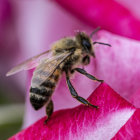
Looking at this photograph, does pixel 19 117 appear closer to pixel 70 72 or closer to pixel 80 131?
pixel 70 72

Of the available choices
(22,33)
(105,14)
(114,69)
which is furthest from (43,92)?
(22,33)

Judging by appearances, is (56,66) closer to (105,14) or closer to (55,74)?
(55,74)

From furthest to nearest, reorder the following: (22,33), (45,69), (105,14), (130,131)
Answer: (22,33) → (105,14) → (45,69) → (130,131)

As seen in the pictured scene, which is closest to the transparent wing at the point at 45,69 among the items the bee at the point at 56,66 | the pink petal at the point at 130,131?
the bee at the point at 56,66

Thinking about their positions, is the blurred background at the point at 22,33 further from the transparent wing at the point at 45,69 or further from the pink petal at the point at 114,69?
the transparent wing at the point at 45,69

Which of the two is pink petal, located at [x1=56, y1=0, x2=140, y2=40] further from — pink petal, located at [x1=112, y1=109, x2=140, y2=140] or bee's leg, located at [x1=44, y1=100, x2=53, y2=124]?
pink petal, located at [x1=112, y1=109, x2=140, y2=140]

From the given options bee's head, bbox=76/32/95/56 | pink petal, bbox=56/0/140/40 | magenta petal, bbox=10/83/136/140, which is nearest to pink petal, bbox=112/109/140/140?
magenta petal, bbox=10/83/136/140
